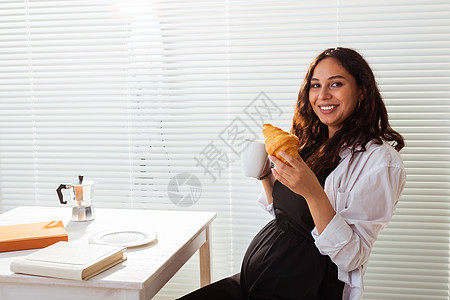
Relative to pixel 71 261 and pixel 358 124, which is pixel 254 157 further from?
pixel 71 261

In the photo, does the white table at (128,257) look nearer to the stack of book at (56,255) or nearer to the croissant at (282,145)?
the stack of book at (56,255)

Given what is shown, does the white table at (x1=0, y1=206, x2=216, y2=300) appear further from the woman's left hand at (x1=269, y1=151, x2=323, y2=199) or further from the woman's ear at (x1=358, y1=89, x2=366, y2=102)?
the woman's ear at (x1=358, y1=89, x2=366, y2=102)

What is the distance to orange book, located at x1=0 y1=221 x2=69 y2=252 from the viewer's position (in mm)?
1518

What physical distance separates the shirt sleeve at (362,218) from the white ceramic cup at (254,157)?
31cm

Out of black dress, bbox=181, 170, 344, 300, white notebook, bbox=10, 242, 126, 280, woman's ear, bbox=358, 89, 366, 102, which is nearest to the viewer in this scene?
white notebook, bbox=10, 242, 126, 280

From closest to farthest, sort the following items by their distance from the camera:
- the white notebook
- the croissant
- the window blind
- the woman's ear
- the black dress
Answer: the white notebook < the croissant < the black dress < the woman's ear < the window blind

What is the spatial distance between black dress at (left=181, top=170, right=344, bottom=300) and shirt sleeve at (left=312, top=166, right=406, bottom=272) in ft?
0.36

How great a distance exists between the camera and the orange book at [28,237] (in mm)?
1518

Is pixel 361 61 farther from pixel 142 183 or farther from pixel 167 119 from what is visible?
pixel 142 183

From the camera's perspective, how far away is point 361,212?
139 centimetres

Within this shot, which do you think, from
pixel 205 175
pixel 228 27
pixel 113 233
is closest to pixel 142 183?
pixel 205 175

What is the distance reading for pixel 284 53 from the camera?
2.10 m

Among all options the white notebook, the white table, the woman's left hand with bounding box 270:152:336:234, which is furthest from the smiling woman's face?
the white notebook

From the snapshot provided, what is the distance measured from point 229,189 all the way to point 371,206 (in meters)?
0.94
